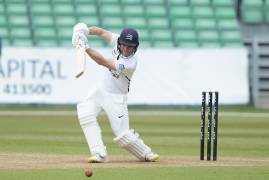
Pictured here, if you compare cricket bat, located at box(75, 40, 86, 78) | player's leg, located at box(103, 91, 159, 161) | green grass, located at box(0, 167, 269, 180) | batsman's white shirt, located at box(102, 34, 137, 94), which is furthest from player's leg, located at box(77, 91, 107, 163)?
green grass, located at box(0, 167, 269, 180)

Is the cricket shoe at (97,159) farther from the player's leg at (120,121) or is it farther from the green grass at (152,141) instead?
the green grass at (152,141)

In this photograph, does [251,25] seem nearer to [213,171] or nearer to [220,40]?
[220,40]

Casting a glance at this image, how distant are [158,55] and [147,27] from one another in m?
1.78

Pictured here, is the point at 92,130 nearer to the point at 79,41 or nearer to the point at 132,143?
the point at 132,143

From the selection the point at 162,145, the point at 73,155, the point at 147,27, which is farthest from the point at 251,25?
the point at 73,155

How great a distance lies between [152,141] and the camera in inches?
605

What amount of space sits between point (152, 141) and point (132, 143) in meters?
4.28

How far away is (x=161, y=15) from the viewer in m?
25.9

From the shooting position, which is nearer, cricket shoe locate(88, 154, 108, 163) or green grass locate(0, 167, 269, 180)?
green grass locate(0, 167, 269, 180)

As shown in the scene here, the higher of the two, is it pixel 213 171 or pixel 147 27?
pixel 147 27

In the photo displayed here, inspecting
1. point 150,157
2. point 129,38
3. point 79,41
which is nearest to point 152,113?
point 150,157

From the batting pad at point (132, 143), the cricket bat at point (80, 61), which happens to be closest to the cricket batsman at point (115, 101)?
the batting pad at point (132, 143)

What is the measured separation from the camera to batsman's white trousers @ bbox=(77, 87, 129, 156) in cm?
1104

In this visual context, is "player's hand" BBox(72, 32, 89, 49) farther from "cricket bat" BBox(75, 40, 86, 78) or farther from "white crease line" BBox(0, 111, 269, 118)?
"white crease line" BBox(0, 111, 269, 118)
